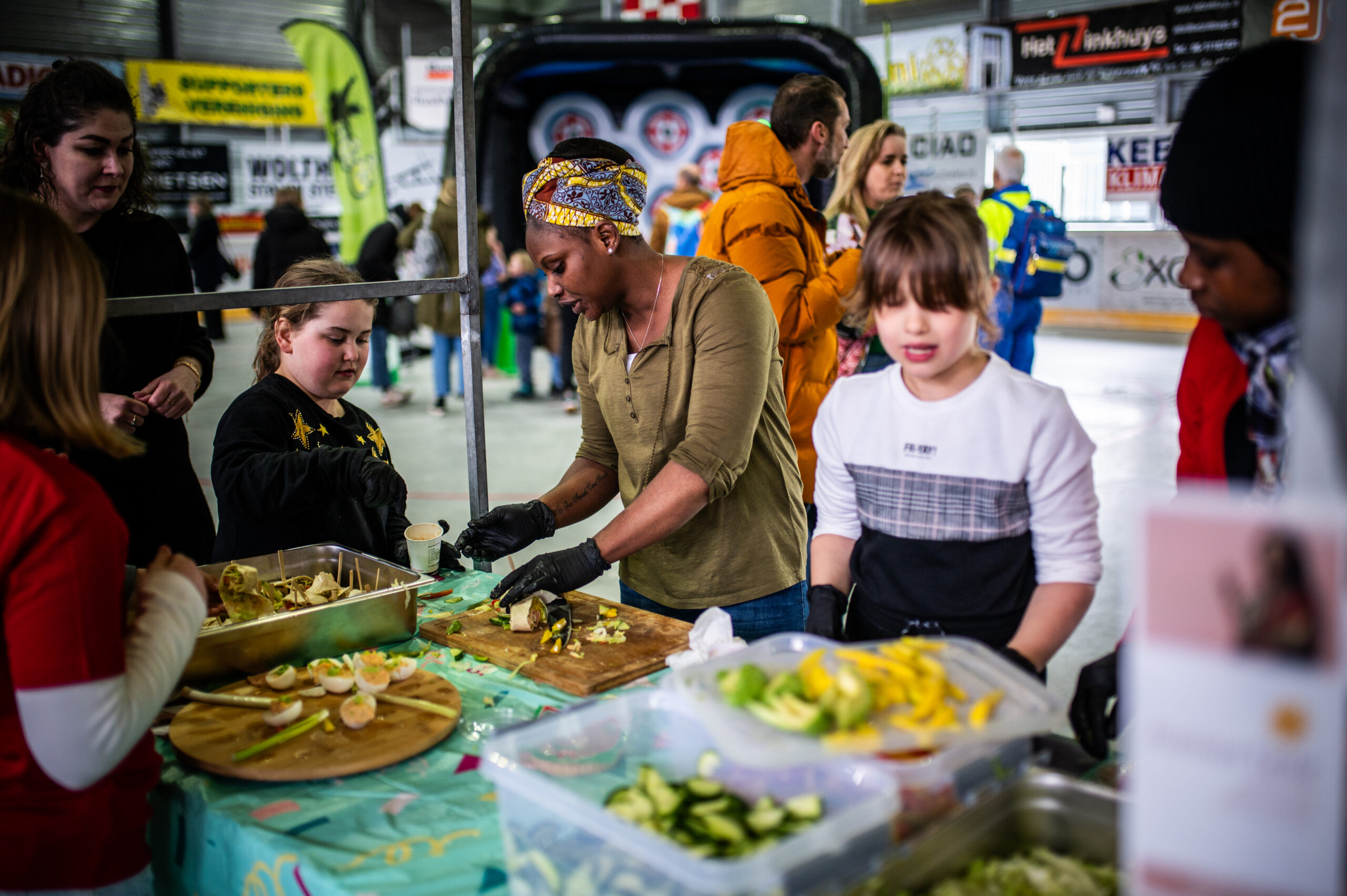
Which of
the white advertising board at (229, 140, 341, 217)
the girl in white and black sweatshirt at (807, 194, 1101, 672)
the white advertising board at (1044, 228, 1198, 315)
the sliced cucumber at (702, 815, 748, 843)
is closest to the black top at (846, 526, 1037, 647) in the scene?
the girl in white and black sweatshirt at (807, 194, 1101, 672)

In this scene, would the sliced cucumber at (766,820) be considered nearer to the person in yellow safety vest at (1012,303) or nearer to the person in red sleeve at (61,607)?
the person in red sleeve at (61,607)

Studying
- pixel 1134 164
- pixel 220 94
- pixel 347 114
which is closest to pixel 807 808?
pixel 347 114

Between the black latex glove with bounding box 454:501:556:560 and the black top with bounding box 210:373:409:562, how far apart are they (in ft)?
0.79

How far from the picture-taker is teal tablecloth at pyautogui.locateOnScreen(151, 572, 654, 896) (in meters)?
1.20

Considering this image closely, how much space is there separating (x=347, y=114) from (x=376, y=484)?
772 centimetres

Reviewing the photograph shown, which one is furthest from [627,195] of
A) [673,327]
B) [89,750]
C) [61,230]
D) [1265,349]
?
[89,750]

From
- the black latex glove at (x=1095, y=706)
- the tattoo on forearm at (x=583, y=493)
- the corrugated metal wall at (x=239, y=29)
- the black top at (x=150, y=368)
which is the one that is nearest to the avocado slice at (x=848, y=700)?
the black latex glove at (x=1095, y=706)

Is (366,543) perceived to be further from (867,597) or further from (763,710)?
(763,710)

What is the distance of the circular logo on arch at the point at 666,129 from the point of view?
9.13 metres

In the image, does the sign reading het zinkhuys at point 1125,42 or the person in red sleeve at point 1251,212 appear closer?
the person in red sleeve at point 1251,212

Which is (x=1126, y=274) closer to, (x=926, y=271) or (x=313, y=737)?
(x=926, y=271)

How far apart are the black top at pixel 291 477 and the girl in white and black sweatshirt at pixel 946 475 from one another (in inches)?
40.0

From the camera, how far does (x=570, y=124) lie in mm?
9172

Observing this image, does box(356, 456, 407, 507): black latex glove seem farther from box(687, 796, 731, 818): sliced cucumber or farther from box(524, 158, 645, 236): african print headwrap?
box(687, 796, 731, 818): sliced cucumber
